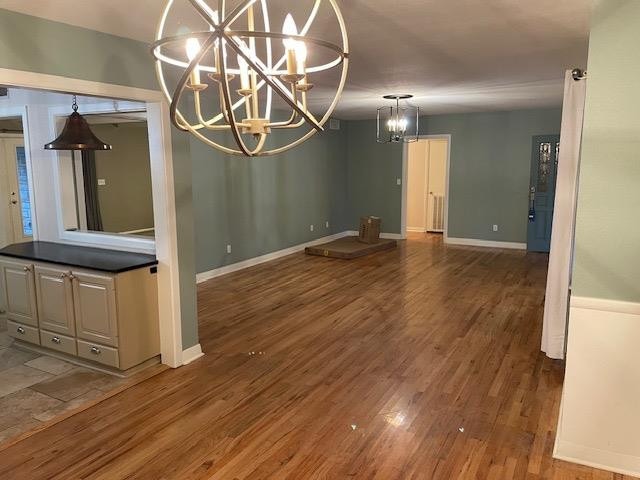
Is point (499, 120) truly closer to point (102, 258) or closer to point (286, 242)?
point (286, 242)

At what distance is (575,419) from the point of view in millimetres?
2465

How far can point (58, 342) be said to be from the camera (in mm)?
3676

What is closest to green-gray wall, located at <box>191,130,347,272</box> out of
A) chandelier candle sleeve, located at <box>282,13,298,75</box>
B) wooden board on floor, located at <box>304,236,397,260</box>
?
wooden board on floor, located at <box>304,236,397,260</box>

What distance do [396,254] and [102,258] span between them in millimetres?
5091

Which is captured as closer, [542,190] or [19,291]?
[19,291]

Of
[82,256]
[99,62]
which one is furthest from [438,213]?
[99,62]

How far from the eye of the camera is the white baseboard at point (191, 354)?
3.65 metres

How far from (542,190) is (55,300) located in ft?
23.6

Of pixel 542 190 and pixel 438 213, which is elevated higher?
pixel 542 190

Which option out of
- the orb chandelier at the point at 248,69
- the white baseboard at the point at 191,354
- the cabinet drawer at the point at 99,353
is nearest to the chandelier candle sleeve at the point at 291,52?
the orb chandelier at the point at 248,69

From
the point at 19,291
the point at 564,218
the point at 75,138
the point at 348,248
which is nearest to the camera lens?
the point at 564,218

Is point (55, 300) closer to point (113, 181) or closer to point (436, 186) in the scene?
point (113, 181)

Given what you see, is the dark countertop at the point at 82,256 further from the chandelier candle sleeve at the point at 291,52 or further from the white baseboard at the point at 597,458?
the white baseboard at the point at 597,458

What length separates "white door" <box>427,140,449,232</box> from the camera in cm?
1007
